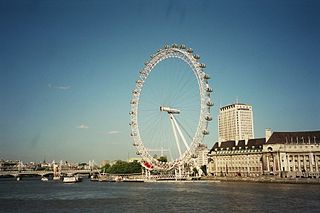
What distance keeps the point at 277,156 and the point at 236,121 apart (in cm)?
6331

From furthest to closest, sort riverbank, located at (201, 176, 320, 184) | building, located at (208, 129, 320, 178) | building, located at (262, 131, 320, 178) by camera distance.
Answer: building, located at (208, 129, 320, 178) < building, located at (262, 131, 320, 178) < riverbank, located at (201, 176, 320, 184)

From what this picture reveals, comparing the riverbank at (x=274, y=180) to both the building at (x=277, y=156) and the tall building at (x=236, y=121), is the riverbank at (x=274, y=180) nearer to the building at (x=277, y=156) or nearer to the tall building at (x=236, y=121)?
the building at (x=277, y=156)

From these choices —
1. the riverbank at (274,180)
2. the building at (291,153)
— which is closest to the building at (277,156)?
the building at (291,153)

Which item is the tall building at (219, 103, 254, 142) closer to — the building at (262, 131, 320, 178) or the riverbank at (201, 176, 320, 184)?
the building at (262, 131, 320, 178)

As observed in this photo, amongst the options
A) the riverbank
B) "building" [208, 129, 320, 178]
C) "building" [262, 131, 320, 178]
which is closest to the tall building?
"building" [208, 129, 320, 178]

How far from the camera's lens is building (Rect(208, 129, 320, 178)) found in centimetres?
7238

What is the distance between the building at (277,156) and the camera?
237 ft

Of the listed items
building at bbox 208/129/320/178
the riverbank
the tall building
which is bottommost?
the riverbank

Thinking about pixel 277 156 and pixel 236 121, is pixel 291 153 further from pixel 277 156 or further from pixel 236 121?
pixel 236 121

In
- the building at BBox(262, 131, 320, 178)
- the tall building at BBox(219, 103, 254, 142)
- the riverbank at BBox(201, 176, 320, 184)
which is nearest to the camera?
the riverbank at BBox(201, 176, 320, 184)

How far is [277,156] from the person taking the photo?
76.2 metres

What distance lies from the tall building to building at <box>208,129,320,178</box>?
50.0 m

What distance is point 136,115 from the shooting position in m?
69.5

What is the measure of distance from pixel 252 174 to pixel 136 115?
26.9m
